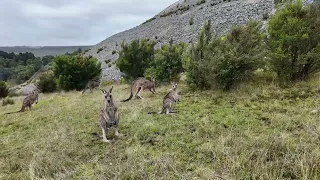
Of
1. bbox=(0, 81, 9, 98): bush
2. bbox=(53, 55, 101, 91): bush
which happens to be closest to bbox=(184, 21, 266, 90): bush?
bbox=(53, 55, 101, 91): bush

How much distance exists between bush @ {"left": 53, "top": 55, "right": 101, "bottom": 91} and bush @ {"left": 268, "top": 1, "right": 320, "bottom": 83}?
15.9 meters

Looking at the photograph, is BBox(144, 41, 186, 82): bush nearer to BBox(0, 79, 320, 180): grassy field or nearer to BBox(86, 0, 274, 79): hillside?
BBox(0, 79, 320, 180): grassy field

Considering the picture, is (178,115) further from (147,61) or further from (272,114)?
(147,61)

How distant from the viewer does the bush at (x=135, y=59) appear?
21016 millimetres

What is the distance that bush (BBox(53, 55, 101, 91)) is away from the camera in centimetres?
2411

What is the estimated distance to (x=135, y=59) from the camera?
833 inches

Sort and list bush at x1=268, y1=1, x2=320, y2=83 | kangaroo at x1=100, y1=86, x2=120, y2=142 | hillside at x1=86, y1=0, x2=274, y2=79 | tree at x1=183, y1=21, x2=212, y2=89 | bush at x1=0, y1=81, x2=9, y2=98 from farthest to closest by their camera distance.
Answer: hillside at x1=86, y1=0, x2=274, y2=79 → bush at x1=0, y1=81, x2=9, y2=98 → tree at x1=183, y1=21, x2=212, y2=89 → bush at x1=268, y1=1, x2=320, y2=83 → kangaroo at x1=100, y1=86, x2=120, y2=142

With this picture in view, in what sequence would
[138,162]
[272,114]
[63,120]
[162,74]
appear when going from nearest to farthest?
[138,162], [272,114], [63,120], [162,74]

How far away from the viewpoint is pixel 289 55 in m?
12.5

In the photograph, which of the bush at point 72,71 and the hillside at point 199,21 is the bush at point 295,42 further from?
the bush at point 72,71

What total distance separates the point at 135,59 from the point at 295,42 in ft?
37.6

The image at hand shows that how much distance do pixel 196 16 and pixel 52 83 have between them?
20.0 m

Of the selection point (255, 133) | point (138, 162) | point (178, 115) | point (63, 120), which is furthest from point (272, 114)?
point (63, 120)

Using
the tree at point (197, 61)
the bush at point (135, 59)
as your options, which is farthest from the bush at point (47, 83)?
the tree at point (197, 61)
